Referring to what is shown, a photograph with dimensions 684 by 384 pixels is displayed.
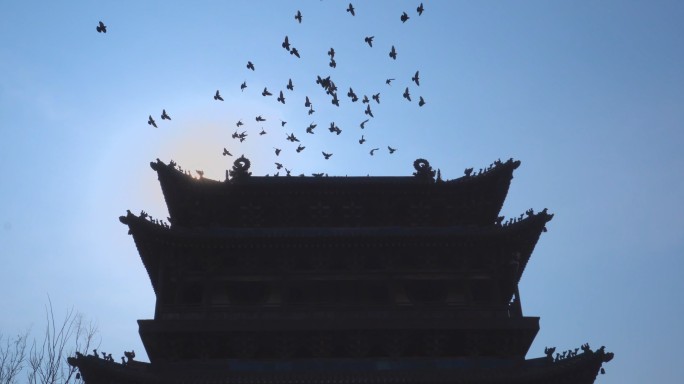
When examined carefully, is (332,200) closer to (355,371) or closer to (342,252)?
(342,252)

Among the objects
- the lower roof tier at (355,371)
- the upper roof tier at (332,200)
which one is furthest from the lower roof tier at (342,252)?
the lower roof tier at (355,371)

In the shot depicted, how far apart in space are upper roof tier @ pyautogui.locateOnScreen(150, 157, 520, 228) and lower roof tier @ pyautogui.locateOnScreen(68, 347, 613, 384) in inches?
245

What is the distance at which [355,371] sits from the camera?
19.8 metres

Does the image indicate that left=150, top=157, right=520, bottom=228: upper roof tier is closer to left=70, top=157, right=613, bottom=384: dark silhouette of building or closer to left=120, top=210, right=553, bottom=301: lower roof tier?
left=70, top=157, right=613, bottom=384: dark silhouette of building

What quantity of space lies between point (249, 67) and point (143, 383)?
11612 mm

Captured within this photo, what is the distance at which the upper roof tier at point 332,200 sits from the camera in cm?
2461

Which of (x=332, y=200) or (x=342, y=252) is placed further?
(x=332, y=200)

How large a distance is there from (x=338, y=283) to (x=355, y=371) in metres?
4.01

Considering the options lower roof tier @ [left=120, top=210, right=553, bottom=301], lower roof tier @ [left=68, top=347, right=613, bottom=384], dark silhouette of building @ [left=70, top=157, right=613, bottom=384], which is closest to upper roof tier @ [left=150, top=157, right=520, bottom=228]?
dark silhouette of building @ [left=70, top=157, right=613, bottom=384]

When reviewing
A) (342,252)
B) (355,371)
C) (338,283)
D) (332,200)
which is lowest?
(355,371)

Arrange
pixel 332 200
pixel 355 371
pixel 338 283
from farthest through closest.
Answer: pixel 332 200 → pixel 338 283 → pixel 355 371

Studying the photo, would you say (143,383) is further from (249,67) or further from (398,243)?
(249,67)

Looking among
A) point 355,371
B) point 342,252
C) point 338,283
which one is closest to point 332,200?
point 342,252

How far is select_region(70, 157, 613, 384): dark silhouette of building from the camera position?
66.0 ft
